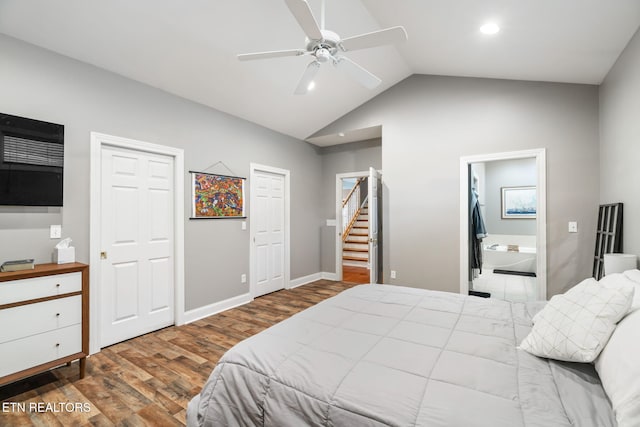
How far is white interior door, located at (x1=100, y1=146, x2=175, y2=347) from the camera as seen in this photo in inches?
113

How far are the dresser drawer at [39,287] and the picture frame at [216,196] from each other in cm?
142

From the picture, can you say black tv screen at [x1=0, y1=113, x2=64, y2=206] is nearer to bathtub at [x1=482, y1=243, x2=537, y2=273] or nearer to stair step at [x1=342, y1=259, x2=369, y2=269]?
stair step at [x1=342, y1=259, x2=369, y2=269]

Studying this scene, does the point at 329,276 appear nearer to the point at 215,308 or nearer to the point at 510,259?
the point at 215,308

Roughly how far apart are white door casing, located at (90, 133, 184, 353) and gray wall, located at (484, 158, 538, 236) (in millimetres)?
6283

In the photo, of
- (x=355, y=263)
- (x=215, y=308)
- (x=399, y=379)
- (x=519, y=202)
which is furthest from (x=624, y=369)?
(x=519, y=202)

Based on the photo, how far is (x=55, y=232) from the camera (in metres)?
2.48

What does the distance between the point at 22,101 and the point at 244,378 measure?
2815 mm

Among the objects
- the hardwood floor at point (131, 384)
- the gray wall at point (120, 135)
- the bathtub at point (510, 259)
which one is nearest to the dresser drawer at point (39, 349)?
the hardwood floor at point (131, 384)

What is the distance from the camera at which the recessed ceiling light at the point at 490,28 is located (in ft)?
8.22

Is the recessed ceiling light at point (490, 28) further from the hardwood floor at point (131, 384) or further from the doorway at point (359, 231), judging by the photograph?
the hardwood floor at point (131, 384)

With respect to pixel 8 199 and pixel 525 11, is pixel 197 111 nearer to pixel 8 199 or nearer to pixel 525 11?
pixel 8 199

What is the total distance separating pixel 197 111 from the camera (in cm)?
361

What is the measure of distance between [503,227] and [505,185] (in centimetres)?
92

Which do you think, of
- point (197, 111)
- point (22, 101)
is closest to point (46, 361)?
point (22, 101)
